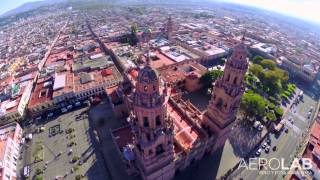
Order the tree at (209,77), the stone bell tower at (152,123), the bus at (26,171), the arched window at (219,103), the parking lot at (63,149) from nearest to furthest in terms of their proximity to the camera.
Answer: the stone bell tower at (152,123), the arched window at (219,103), the bus at (26,171), the parking lot at (63,149), the tree at (209,77)

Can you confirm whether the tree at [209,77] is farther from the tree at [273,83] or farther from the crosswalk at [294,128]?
the crosswalk at [294,128]

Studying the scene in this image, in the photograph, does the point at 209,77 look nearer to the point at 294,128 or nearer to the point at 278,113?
the point at 278,113

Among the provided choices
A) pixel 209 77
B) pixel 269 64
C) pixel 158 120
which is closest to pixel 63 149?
pixel 158 120

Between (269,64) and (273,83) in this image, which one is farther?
(269,64)

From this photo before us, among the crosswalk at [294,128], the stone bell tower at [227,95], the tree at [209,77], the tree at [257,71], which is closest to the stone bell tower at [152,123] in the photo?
the stone bell tower at [227,95]

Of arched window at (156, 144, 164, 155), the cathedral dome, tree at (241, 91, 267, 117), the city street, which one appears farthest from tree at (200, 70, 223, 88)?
the cathedral dome

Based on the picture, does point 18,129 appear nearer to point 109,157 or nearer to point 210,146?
point 109,157

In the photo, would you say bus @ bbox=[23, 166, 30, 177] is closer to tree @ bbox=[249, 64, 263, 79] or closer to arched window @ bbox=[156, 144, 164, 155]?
arched window @ bbox=[156, 144, 164, 155]
